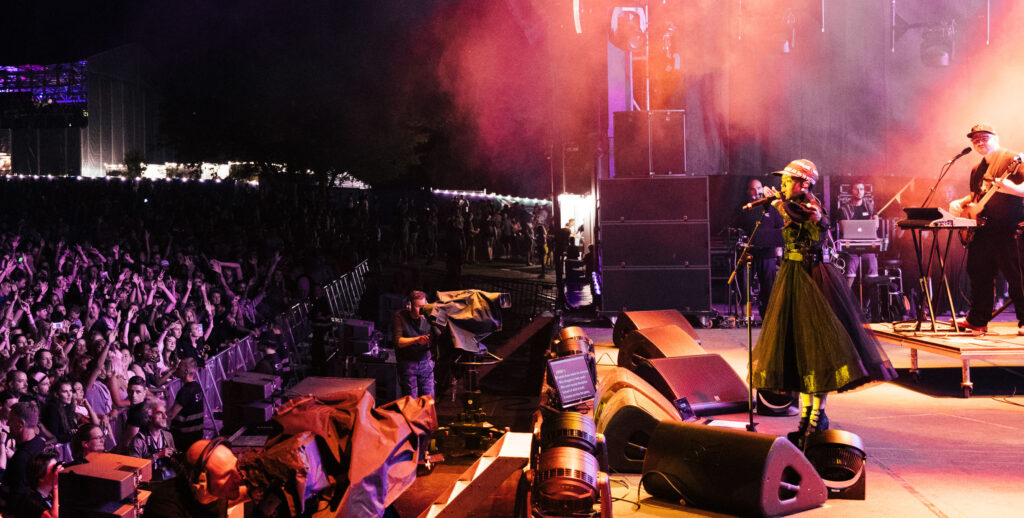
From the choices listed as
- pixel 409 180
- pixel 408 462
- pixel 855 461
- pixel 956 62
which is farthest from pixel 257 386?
pixel 409 180

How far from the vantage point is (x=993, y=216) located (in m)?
8.00

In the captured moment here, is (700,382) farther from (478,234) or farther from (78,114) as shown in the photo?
(78,114)

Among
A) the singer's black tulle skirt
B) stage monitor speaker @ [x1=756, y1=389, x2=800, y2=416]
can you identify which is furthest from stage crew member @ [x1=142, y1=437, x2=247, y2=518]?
stage monitor speaker @ [x1=756, y1=389, x2=800, y2=416]

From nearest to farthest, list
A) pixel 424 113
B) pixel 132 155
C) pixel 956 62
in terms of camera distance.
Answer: pixel 956 62
pixel 424 113
pixel 132 155

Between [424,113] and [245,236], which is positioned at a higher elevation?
[424,113]

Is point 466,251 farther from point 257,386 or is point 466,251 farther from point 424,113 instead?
point 257,386

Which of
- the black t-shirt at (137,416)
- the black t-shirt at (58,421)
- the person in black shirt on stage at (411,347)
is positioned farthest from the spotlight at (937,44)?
the black t-shirt at (58,421)

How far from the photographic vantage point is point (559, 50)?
54.2ft

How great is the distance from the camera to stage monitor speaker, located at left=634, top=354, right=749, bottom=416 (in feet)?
23.5

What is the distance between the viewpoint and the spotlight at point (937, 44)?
16.4 meters

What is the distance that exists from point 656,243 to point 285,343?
546 cm

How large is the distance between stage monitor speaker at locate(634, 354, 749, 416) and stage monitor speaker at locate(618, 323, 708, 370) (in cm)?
35

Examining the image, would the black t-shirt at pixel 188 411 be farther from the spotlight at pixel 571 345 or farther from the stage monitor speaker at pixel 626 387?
the stage monitor speaker at pixel 626 387

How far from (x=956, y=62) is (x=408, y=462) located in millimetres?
15799
